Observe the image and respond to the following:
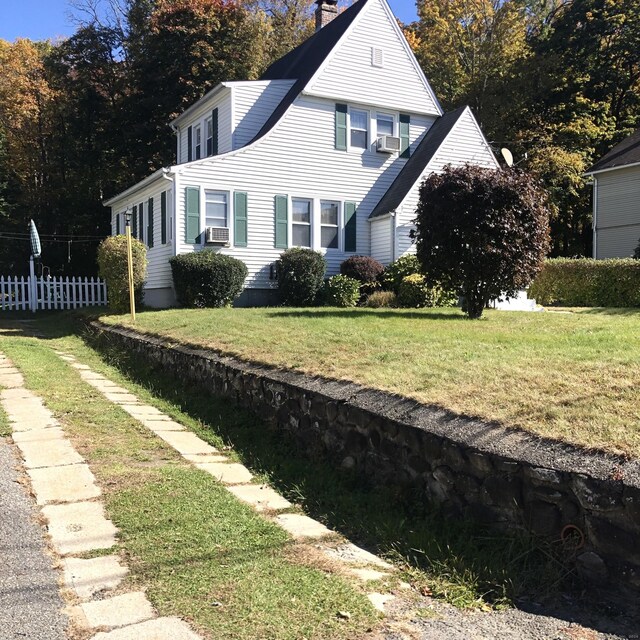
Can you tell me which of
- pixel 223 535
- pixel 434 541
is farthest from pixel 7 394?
pixel 434 541

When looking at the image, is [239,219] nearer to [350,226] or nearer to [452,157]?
[350,226]

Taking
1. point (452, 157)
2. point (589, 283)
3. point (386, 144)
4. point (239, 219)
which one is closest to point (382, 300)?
point (239, 219)

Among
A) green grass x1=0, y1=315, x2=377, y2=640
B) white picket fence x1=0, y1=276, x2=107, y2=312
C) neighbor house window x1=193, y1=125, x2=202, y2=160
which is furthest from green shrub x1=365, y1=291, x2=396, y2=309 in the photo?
white picket fence x1=0, y1=276, x2=107, y2=312

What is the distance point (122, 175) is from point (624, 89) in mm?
25530

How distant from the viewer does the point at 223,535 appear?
370 cm

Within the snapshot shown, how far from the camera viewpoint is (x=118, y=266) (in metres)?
15.0

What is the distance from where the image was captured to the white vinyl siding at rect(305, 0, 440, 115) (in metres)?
18.2

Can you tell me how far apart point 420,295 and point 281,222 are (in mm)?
5268

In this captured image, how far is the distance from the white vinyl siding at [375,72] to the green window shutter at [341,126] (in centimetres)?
28

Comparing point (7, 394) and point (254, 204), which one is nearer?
point (7, 394)

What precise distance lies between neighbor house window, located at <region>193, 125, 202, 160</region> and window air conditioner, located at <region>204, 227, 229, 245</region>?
5532 millimetres

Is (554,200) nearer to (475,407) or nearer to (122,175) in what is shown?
(122,175)

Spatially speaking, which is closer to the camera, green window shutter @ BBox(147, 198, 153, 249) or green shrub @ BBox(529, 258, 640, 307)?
green shrub @ BBox(529, 258, 640, 307)

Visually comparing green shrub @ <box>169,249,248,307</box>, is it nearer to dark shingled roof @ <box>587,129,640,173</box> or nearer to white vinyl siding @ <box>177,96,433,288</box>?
white vinyl siding @ <box>177,96,433,288</box>
